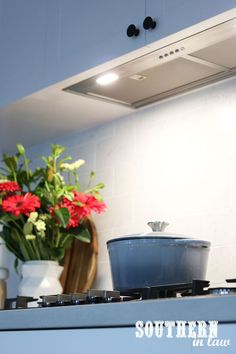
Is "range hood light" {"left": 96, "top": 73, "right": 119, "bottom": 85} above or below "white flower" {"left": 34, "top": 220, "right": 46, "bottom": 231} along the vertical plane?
above

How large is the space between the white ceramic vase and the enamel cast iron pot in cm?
54

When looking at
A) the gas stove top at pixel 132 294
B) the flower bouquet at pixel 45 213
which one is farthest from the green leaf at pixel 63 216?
the gas stove top at pixel 132 294

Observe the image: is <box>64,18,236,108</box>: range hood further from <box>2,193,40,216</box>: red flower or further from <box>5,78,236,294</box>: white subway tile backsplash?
<box>2,193,40,216</box>: red flower

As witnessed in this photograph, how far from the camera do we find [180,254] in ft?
5.91

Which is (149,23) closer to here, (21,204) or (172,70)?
(172,70)

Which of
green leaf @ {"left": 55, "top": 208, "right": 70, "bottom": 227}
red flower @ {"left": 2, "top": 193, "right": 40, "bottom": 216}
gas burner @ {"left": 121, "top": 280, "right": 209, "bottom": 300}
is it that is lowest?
gas burner @ {"left": 121, "top": 280, "right": 209, "bottom": 300}

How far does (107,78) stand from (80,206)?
0.46 metres

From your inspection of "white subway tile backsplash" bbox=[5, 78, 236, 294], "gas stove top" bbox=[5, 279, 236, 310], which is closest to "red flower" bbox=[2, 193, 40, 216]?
"white subway tile backsplash" bbox=[5, 78, 236, 294]

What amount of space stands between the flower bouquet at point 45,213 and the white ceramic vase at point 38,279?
4cm

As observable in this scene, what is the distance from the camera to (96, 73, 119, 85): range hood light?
212cm

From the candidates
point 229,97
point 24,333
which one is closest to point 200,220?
point 229,97

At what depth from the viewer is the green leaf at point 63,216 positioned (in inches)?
91.1

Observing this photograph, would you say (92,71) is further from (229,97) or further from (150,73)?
(229,97)

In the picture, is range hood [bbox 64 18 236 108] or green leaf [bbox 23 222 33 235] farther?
green leaf [bbox 23 222 33 235]
